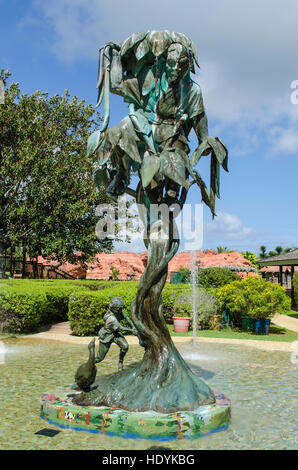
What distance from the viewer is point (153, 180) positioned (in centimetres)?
489

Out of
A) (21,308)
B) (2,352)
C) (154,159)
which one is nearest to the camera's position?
(154,159)

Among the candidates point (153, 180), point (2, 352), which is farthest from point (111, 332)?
point (2, 352)

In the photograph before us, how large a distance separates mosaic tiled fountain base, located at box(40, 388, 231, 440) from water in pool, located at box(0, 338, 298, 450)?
0.08 m

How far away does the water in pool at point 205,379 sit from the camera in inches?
160

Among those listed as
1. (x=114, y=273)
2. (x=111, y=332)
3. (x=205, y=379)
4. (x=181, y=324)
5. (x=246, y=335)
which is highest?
(x=114, y=273)

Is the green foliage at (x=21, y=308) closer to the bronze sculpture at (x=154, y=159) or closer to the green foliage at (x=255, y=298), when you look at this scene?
the green foliage at (x=255, y=298)

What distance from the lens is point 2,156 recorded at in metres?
20.1

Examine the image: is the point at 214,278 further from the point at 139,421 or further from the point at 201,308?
the point at 139,421

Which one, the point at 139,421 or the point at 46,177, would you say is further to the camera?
the point at 46,177

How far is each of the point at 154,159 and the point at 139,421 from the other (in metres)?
2.69

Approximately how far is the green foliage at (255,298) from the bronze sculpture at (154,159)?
9.03 meters

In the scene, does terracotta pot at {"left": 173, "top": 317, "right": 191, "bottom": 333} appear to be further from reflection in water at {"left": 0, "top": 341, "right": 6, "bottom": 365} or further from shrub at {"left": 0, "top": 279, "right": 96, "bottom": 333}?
reflection in water at {"left": 0, "top": 341, "right": 6, "bottom": 365}

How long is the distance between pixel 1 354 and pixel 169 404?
18.4ft
